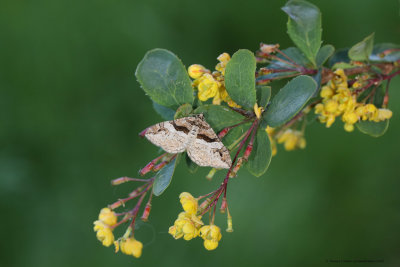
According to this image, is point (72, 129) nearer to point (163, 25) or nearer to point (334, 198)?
point (163, 25)

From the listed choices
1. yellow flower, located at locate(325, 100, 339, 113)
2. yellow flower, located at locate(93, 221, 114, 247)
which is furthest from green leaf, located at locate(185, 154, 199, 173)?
yellow flower, located at locate(325, 100, 339, 113)

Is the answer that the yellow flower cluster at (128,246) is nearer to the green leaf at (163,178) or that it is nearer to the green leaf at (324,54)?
the green leaf at (163,178)

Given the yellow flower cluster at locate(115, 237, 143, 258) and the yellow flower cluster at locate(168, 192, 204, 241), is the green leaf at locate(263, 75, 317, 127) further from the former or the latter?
the yellow flower cluster at locate(115, 237, 143, 258)

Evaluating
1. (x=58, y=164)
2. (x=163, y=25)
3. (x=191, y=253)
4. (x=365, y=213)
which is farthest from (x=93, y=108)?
(x=365, y=213)

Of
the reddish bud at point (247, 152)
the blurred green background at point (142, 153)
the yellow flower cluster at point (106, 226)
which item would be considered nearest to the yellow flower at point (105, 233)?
the yellow flower cluster at point (106, 226)

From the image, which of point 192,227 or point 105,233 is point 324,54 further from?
point 105,233

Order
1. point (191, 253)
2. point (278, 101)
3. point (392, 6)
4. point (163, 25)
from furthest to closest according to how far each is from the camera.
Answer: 1. point (163, 25)
2. point (191, 253)
3. point (392, 6)
4. point (278, 101)
